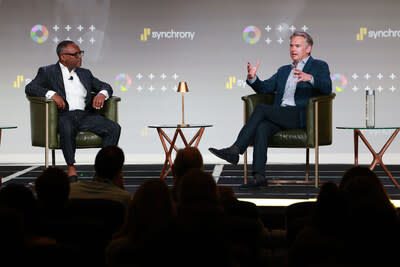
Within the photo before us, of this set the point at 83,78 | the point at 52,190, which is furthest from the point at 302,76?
the point at 52,190

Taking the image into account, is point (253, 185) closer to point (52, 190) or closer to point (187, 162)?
point (187, 162)

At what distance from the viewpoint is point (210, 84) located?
690 centimetres

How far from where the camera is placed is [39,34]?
6906 millimetres

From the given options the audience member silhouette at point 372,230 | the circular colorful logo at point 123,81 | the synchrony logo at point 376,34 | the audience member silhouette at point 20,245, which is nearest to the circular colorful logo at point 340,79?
the synchrony logo at point 376,34

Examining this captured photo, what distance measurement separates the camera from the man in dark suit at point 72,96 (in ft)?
15.4

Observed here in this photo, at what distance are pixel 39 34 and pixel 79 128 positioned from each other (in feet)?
8.28

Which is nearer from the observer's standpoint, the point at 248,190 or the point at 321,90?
the point at 248,190

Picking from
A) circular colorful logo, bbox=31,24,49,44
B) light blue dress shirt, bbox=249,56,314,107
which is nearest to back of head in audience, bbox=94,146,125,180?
light blue dress shirt, bbox=249,56,314,107

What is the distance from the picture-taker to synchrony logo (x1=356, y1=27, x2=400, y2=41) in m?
6.59

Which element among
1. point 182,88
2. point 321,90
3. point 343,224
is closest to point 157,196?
point 343,224

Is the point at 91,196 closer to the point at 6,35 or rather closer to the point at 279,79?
the point at 279,79

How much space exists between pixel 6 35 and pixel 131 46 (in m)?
1.52

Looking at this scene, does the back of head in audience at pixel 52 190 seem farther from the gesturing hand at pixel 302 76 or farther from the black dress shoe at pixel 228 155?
the gesturing hand at pixel 302 76

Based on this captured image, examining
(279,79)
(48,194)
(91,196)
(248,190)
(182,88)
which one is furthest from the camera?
(182,88)
